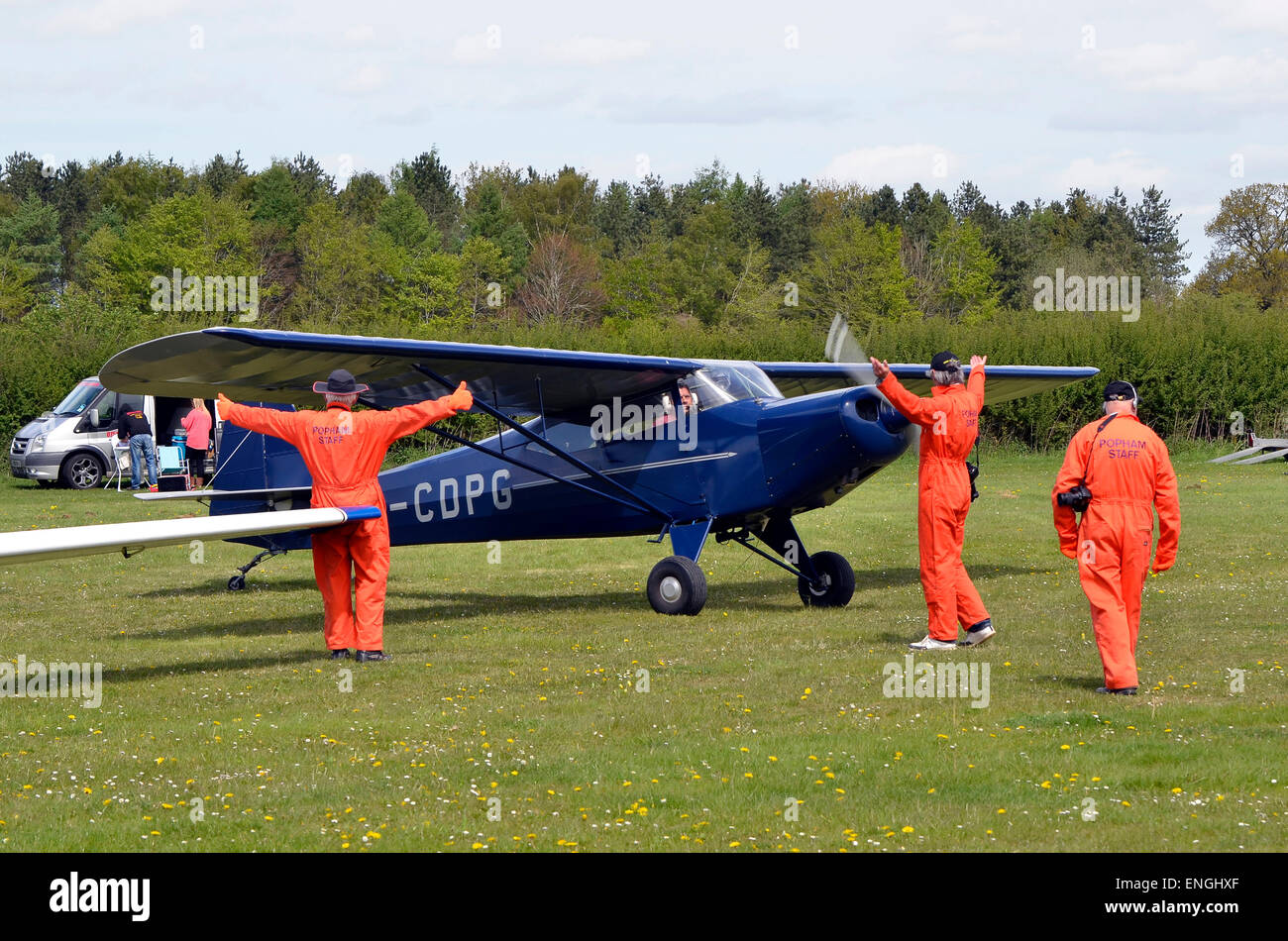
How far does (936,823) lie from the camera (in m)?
6.07

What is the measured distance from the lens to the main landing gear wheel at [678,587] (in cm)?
1306

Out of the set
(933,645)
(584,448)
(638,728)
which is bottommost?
(638,728)

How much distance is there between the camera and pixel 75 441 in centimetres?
3127

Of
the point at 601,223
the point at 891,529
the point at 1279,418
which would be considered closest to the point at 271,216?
the point at 601,223

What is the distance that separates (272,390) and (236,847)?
7926mm

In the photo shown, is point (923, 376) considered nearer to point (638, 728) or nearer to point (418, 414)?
point (418, 414)

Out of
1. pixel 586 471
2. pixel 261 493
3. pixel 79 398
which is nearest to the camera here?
pixel 586 471

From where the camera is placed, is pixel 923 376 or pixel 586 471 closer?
pixel 586 471

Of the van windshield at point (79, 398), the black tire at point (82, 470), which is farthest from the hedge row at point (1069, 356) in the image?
the black tire at point (82, 470)

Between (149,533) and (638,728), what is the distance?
3.61 meters

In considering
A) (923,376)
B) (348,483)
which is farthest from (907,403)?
(923,376)

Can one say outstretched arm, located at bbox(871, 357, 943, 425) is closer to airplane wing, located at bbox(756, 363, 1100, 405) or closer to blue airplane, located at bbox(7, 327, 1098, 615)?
blue airplane, located at bbox(7, 327, 1098, 615)

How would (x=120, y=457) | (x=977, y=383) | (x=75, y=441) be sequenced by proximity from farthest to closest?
(x=75, y=441) < (x=120, y=457) < (x=977, y=383)

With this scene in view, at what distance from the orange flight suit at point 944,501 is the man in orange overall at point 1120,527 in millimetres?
1599
